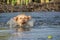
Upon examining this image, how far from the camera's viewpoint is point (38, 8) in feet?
40.5

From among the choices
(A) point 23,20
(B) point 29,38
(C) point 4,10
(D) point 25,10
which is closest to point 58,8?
(D) point 25,10

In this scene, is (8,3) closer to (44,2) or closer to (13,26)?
(44,2)

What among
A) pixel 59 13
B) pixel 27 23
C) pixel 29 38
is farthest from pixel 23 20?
pixel 59 13

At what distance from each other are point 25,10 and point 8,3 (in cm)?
81

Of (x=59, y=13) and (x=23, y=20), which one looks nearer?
(x=23, y=20)

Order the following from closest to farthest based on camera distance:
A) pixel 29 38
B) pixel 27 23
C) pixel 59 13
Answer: pixel 29 38 < pixel 27 23 < pixel 59 13

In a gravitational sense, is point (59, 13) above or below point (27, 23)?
below

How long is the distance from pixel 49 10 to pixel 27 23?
229 inches

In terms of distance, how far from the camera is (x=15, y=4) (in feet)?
41.5

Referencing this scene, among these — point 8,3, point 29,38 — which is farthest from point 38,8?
point 29,38

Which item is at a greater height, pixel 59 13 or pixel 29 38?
pixel 29 38

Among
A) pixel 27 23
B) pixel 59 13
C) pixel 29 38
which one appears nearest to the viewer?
pixel 29 38

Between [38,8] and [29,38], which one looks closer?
[29,38]

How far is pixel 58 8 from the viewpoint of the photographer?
12.6 meters
